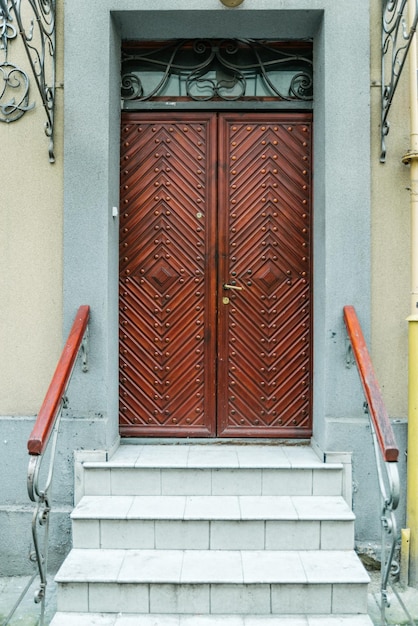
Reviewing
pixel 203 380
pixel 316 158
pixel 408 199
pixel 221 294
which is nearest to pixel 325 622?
pixel 203 380

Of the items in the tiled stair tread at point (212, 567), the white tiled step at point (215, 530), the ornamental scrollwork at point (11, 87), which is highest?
the ornamental scrollwork at point (11, 87)

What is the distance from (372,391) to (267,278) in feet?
5.06

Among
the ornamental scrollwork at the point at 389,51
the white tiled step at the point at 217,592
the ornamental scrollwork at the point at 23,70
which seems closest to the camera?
the white tiled step at the point at 217,592

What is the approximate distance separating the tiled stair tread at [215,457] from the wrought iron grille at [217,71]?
2866 mm

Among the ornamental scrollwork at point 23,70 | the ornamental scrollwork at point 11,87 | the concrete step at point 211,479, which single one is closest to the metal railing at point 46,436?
the concrete step at point 211,479

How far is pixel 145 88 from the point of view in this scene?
537 centimetres

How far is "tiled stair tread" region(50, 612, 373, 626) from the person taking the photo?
12.7ft

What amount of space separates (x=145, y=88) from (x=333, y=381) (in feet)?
9.37

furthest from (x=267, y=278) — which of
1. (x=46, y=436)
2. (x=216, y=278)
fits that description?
(x=46, y=436)

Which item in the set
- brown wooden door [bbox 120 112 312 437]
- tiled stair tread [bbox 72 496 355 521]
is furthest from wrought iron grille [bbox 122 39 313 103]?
tiled stair tread [bbox 72 496 355 521]

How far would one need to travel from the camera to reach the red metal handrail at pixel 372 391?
3846 mm

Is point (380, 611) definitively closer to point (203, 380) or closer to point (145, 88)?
point (203, 380)

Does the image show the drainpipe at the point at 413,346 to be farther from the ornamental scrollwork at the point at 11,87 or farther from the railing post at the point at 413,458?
the ornamental scrollwork at the point at 11,87

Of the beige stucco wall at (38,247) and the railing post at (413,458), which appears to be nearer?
the railing post at (413,458)
